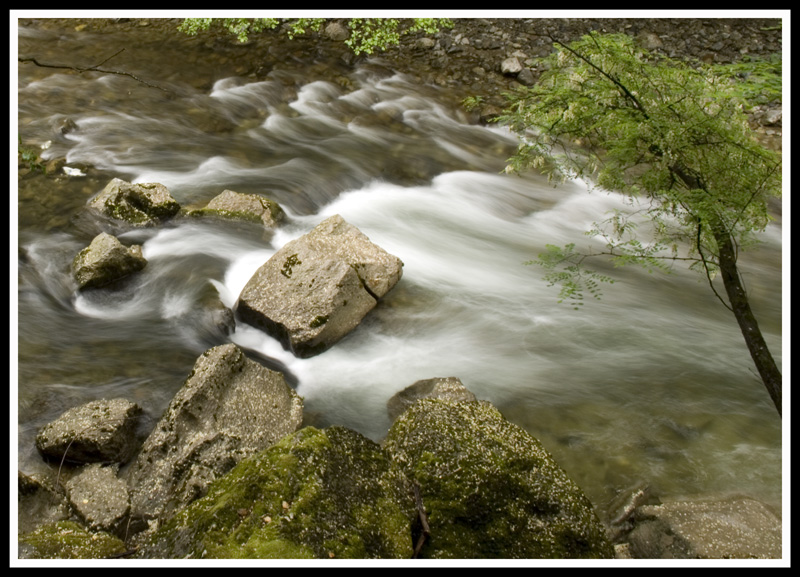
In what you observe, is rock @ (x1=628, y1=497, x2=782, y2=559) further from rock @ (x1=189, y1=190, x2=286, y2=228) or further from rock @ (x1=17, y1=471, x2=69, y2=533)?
rock @ (x1=189, y1=190, x2=286, y2=228)

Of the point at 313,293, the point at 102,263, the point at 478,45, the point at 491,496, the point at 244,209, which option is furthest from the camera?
the point at 478,45

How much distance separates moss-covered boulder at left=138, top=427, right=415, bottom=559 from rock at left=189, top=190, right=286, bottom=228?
5.23 meters

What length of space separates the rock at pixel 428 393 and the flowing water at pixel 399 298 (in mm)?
209

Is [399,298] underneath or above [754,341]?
underneath

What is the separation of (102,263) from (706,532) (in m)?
6.55

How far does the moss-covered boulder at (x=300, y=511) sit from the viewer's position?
277 centimetres

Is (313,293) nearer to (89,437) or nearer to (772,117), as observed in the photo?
(89,437)

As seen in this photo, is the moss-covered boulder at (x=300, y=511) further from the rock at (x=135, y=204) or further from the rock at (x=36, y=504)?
the rock at (x=135, y=204)

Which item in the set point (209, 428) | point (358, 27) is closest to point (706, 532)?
point (209, 428)

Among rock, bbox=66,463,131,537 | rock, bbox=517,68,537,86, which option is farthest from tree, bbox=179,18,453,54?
rock, bbox=66,463,131,537

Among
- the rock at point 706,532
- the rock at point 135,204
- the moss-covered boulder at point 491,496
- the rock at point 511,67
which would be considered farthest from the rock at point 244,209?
the rock at point 511,67

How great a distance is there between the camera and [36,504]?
165 inches

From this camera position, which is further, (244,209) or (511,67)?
(511,67)

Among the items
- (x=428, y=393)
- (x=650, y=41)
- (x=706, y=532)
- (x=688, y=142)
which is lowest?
(x=428, y=393)
